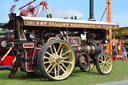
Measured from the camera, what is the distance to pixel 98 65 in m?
7.68

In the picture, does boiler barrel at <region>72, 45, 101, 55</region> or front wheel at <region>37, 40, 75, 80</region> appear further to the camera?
boiler barrel at <region>72, 45, 101, 55</region>

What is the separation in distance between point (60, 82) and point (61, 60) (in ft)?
2.62

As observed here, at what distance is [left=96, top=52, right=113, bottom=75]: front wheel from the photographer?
7.73 metres

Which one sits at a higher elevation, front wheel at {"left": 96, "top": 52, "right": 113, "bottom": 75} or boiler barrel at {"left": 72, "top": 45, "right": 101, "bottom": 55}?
boiler barrel at {"left": 72, "top": 45, "right": 101, "bottom": 55}

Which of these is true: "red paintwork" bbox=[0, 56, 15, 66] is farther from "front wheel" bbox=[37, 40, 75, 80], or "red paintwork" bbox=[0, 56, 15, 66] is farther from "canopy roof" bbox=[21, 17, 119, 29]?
"canopy roof" bbox=[21, 17, 119, 29]

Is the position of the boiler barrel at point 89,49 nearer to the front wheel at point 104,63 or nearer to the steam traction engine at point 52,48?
the steam traction engine at point 52,48

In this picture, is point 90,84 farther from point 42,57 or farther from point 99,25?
point 99,25

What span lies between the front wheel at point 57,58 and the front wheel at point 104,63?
4.38 ft

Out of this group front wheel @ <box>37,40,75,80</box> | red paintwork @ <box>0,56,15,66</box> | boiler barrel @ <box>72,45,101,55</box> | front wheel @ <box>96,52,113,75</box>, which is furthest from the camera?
red paintwork @ <box>0,56,15,66</box>

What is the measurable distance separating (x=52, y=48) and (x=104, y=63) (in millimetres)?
2307

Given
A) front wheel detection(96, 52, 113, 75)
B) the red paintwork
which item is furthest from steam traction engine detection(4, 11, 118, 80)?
the red paintwork

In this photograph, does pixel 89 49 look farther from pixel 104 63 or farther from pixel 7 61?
pixel 7 61

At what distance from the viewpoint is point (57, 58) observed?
668 centimetres

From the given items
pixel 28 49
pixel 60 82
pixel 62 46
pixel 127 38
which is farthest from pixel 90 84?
pixel 127 38
